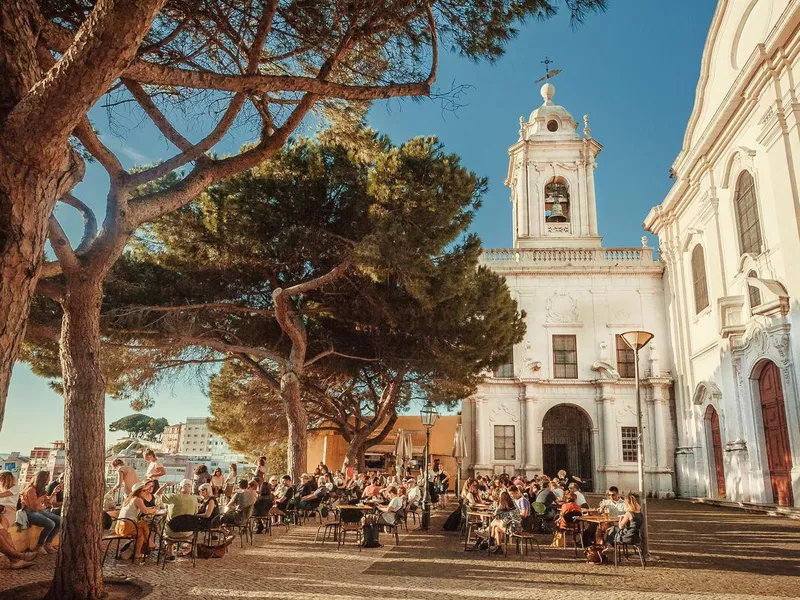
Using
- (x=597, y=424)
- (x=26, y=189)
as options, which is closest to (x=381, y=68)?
(x=26, y=189)

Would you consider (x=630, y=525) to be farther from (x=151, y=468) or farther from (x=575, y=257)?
(x=575, y=257)

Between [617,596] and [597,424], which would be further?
[597,424]

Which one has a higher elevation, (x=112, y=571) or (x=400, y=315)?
(x=400, y=315)

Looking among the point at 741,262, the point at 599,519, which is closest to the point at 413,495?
the point at 599,519

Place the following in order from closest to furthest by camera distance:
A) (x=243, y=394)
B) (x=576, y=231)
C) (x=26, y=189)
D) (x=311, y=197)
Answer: (x=26, y=189) → (x=311, y=197) → (x=243, y=394) → (x=576, y=231)

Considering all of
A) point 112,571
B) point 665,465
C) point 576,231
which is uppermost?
point 576,231

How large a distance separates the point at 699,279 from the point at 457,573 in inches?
646

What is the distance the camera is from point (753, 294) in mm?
16016

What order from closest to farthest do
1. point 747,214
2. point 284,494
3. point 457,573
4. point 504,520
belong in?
point 457,573
point 504,520
point 284,494
point 747,214

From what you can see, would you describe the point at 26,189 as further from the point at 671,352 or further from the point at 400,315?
the point at 671,352

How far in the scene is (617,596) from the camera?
641 centimetres

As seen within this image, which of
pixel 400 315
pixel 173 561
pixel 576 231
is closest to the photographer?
pixel 173 561

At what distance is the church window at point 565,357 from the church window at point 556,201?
5240 mm

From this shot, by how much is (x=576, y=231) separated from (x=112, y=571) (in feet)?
73.4
